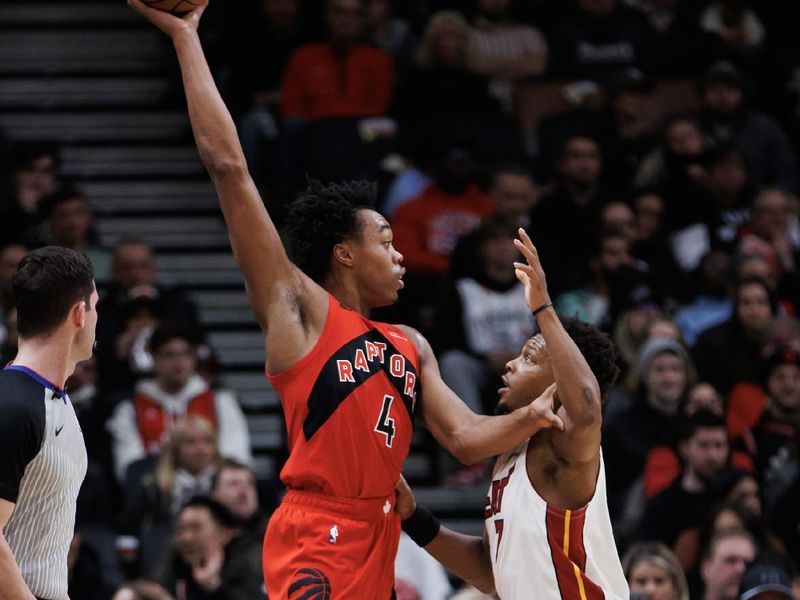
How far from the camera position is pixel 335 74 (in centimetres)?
1200

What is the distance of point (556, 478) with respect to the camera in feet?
17.3

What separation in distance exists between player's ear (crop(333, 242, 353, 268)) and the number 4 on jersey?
0.49 m

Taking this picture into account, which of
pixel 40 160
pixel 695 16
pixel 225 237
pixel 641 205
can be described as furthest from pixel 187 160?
pixel 695 16

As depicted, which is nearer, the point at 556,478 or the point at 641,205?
the point at 556,478

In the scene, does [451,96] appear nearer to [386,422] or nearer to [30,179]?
[30,179]

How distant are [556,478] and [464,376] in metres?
4.72

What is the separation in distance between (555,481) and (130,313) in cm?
566

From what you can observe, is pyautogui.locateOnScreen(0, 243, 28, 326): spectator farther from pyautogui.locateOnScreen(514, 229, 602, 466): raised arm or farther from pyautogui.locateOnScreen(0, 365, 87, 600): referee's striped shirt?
pyautogui.locateOnScreen(514, 229, 602, 466): raised arm

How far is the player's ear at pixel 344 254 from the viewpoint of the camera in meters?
5.25

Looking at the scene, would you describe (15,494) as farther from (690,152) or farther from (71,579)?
(690,152)

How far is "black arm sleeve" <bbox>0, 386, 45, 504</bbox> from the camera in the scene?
4473 millimetres

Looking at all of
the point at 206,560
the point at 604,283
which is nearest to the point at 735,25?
the point at 604,283

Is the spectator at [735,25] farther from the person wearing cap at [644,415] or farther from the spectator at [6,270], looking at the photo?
the spectator at [6,270]

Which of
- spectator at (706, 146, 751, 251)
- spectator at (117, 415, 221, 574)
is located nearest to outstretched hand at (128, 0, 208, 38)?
spectator at (117, 415, 221, 574)
